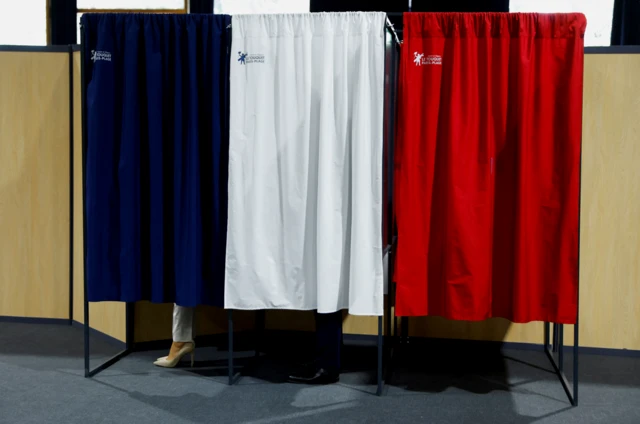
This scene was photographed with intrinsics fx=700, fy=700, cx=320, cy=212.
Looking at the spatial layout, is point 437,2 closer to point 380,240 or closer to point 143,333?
point 380,240

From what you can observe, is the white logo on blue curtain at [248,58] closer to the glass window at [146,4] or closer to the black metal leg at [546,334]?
the glass window at [146,4]

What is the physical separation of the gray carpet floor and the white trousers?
0.18 metres

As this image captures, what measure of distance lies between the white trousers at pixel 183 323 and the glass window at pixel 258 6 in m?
2.31

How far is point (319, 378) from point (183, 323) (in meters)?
0.79

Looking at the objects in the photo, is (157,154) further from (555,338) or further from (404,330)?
(555,338)

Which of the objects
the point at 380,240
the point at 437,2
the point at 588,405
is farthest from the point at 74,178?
the point at 588,405

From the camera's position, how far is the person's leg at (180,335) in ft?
12.1

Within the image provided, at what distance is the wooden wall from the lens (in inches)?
180

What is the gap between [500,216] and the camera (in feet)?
10.9

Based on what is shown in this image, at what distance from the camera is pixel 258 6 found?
5008mm

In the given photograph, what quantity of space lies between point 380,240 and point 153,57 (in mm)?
1415

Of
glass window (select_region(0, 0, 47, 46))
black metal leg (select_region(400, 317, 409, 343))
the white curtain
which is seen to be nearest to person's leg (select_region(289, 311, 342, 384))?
the white curtain

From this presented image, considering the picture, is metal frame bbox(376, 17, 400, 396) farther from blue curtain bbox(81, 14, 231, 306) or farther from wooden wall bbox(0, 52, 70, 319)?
wooden wall bbox(0, 52, 70, 319)

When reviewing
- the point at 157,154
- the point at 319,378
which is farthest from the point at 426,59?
the point at 319,378
